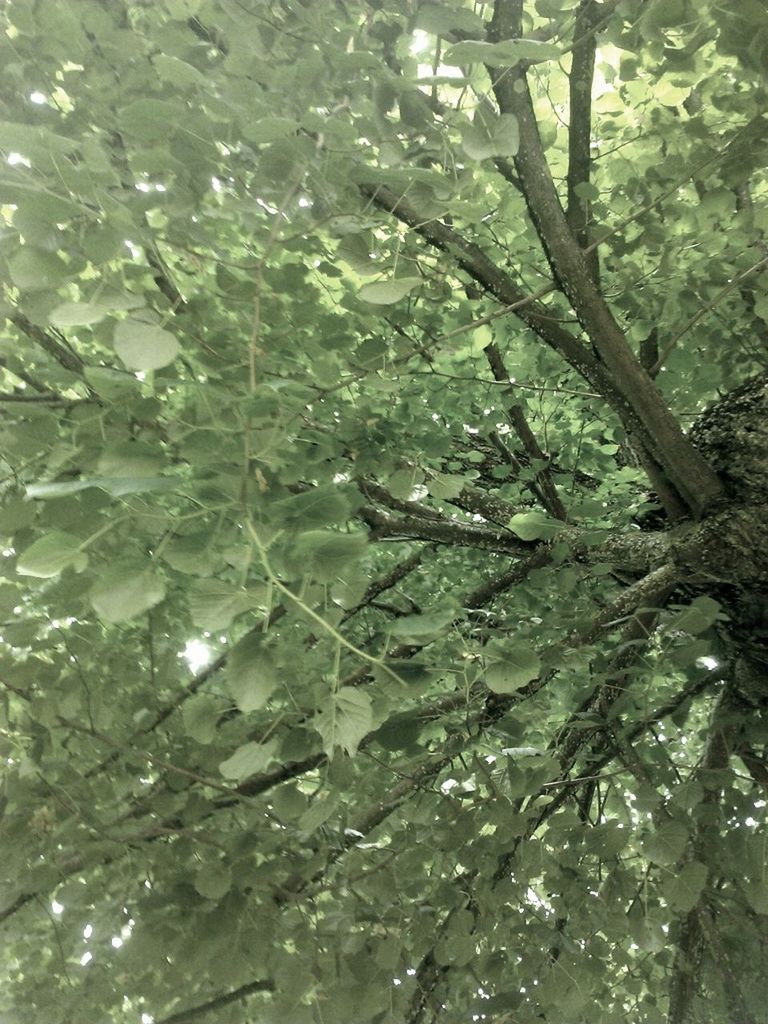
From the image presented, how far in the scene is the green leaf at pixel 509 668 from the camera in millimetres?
986

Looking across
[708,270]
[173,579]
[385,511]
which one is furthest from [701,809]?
[173,579]

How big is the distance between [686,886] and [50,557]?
1.22m

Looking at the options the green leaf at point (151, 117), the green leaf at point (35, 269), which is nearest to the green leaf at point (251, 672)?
the green leaf at point (35, 269)

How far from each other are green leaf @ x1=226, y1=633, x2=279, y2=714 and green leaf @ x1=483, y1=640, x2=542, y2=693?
0.34m

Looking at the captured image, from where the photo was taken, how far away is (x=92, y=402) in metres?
1.00

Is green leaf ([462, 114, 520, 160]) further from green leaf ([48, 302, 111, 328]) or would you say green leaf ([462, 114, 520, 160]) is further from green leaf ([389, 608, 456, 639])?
green leaf ([389, 608, 456, 639])

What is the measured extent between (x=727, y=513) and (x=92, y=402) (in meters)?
1.30

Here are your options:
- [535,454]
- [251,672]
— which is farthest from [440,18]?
[535,454]

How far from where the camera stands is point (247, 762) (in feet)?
2.93

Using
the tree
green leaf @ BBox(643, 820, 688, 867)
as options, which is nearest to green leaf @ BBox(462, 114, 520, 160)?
the tree

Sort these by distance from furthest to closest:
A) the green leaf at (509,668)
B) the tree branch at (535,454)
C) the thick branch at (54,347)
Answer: the tree branch at (535,454) → the thick branch at (54,347) → the green leaf at (509,668)

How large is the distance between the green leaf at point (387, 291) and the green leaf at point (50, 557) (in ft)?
1.26

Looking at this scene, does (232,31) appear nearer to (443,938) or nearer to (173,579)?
(173,579)

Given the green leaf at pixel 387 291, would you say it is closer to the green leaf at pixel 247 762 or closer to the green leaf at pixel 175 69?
the green leaf at pixel 175 69
